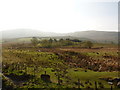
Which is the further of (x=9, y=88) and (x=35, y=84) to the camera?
(x=35, y=84)

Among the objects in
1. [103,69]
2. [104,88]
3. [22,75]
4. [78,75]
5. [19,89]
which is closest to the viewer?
[19,89]

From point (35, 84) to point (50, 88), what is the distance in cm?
385

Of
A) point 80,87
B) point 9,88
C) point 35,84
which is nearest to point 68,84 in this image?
point 80,87

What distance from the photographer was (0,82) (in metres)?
32.5

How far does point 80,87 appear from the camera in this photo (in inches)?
1272

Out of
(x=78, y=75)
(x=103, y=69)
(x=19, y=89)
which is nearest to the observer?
(x=19, y=89)

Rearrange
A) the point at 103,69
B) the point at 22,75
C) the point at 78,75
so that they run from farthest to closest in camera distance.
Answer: the point at 103,69 < the point at 78,75 < the point at 22,75

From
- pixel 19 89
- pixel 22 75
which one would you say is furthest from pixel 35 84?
pixel 22 75

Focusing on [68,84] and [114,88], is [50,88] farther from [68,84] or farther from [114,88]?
[114,88]

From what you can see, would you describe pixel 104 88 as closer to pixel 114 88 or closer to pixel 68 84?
pixel 114 88

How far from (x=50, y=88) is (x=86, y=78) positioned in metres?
11.3

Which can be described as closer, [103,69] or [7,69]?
[7,69]

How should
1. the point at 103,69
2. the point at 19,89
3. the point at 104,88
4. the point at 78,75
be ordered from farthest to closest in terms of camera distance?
the point at 103,69
the point at 78,75
the point at 104,88
the point at 19,89

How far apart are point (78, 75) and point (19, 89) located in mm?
16415
